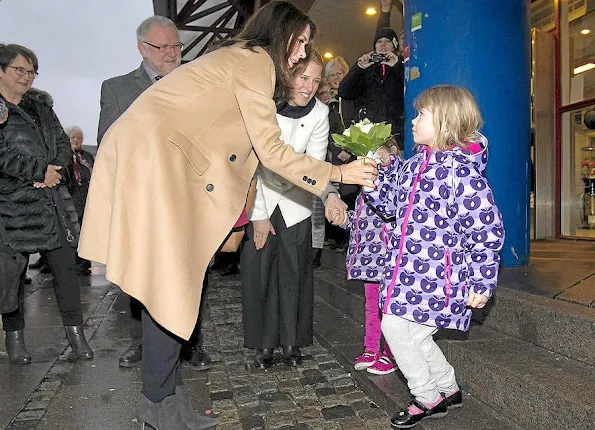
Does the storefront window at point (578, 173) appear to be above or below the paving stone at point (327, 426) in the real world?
above

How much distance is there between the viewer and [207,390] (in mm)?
3684

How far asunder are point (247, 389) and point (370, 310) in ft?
3.08

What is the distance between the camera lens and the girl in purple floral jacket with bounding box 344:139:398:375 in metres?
3.73

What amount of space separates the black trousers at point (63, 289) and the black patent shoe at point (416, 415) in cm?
247

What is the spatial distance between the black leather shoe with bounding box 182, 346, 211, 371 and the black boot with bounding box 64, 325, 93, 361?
76cm

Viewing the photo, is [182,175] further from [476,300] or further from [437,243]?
[476,300]

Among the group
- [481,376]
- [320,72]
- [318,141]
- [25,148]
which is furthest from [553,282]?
[25,148]

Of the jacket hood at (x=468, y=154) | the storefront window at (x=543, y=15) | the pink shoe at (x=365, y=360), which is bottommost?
the pink shoe at (x=365, y=360)

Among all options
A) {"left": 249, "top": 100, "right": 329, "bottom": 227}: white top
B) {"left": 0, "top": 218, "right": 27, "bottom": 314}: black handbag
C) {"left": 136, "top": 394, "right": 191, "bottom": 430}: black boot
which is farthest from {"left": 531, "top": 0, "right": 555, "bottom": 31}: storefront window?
{"left": 136, "top": 394, "right": 191, "bottom": 430}: black boot

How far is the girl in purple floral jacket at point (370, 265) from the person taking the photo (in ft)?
12.2

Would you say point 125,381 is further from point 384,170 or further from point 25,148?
point 384,170

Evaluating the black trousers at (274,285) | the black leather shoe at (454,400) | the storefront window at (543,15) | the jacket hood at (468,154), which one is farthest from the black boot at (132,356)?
the storefront window at (543,15)

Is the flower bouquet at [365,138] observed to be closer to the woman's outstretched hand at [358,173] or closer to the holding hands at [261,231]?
the woman's outstretched hand at [358,173]

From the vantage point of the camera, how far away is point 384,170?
324cm
